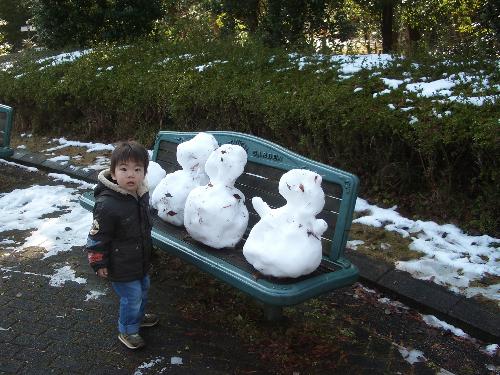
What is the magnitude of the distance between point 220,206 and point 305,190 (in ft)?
2.02

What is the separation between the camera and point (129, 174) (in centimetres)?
279

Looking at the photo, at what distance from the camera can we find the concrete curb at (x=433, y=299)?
304 centimetres

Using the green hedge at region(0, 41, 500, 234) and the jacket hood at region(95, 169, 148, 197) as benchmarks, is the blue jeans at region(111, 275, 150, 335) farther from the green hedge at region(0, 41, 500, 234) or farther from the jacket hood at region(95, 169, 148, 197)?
the green hedge at region(0, 41, 500, 234)

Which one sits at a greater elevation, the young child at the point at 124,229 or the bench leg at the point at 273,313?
the young child at the point at 124,229

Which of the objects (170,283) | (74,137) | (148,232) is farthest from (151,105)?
(148,232)

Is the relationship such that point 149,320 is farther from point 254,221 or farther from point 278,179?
point 278,179

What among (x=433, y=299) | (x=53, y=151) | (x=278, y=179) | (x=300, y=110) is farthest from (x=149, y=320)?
(x=53, y=151)

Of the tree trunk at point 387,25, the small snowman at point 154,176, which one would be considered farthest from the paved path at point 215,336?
the tree trunk at point 387,25

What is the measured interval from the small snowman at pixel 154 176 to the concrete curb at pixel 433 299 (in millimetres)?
1563

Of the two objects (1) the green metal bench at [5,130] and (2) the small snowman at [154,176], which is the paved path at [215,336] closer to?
(2) the small snowman at [154,176]

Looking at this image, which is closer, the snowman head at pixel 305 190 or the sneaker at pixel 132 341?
the snowman head at pixel 305 190

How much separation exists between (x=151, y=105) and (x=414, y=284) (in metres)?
4.58

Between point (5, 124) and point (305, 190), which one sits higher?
point (305, 190)

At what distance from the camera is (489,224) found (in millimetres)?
3984
